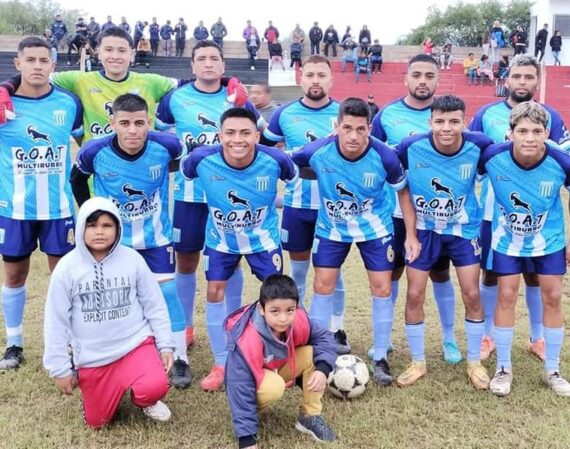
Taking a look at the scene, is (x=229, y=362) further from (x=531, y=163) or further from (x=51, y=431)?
(x=531, y=163)

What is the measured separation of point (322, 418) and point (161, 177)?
1.80 metres

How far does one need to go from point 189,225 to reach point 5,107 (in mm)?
1408

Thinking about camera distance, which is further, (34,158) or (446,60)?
(446,60)

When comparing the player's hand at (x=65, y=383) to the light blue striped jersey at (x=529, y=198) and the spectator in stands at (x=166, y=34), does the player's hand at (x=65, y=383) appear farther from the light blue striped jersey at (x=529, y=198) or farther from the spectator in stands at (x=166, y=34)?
the spectator in stands at (x=166, y=34)

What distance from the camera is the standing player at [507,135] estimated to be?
452cm

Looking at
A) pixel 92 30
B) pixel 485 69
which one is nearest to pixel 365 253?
pixel 92 30

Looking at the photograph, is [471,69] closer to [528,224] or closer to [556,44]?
[556,44]

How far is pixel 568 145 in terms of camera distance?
4.14 metres

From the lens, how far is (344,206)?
4219 mm

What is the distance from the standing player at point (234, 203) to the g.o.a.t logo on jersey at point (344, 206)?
326 millimetres

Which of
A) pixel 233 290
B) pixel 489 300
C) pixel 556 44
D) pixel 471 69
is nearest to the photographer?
pixel 233 290

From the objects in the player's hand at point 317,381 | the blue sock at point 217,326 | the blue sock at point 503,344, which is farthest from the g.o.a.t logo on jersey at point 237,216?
the blue sock at point 503,344

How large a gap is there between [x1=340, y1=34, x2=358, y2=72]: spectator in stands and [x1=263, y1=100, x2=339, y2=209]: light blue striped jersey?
20670 millimetres

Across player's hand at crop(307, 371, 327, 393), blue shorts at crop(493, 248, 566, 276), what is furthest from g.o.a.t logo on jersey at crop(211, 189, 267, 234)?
blue shorts at crop(493, 248, 566, 276)
